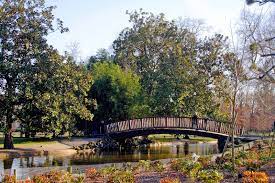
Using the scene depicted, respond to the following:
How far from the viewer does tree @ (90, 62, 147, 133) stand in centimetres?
4819

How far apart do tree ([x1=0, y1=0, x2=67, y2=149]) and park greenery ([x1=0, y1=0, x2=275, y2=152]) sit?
0.07 metres

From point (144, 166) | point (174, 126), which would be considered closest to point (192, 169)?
point (144, 166)

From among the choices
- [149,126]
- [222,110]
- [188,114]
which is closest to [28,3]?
[149,126]

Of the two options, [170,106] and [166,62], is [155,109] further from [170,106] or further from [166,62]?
[166,62]

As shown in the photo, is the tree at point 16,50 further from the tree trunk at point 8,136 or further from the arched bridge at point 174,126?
the arched bridge at point 174,126

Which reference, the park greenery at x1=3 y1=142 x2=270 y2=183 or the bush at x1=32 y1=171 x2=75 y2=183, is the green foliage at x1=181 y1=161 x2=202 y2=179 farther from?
the bush at x1=32 y1=171 x2=75 y2=183

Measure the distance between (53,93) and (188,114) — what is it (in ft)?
74.1

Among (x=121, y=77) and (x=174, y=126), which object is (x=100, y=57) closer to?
(x=121, y=77)

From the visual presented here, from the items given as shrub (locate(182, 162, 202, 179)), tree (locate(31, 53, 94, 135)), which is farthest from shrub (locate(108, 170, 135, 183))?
tree (locate(31, 53, 94, 135))

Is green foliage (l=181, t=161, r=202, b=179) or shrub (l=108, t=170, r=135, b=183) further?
green foliage (l=181, t=161, r=202, b=179)

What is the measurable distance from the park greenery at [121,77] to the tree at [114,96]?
0.33 ft

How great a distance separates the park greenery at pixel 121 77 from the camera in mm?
33906

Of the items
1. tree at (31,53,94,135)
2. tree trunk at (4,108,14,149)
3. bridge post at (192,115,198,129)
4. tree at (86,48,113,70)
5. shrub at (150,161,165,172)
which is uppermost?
tree at (86,48,113,70)

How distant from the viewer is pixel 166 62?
55.4 metres
